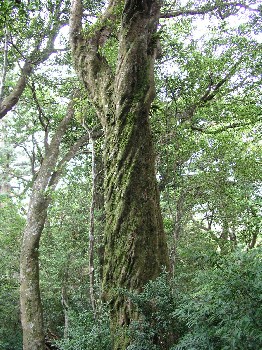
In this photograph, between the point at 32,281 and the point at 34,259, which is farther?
the point at 34,259

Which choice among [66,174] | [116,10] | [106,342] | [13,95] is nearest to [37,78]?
[13,95]

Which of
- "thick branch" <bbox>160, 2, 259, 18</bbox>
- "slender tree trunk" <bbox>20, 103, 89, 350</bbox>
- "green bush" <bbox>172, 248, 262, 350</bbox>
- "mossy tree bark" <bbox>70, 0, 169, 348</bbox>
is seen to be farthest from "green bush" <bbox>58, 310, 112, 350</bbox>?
"thick branch" <bbox>160, 2, 259, 18</bbox>

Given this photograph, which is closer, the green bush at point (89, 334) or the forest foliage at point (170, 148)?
the green bush at point (89, 334)

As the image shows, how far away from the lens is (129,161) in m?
3.87

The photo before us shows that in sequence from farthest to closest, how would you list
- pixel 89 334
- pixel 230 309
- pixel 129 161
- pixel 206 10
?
pixel 206 10 → pixel 129 161 → pixel 89 334 → pixel 230 309

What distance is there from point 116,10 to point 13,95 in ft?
10.7

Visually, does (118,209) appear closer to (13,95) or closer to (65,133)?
(13,95)

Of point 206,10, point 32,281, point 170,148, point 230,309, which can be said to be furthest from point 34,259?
point 206,10

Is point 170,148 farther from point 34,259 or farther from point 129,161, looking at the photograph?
point 34,259

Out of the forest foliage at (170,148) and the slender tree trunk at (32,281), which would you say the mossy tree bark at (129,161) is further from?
the slender tree trunk at (32,281)

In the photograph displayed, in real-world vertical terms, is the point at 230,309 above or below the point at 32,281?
below

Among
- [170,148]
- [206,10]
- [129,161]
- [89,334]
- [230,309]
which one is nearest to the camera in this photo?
[230,309]

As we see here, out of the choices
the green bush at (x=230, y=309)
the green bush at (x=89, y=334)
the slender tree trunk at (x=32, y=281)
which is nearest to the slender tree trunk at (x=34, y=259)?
the slender tree trunk at (x=32, y=281)

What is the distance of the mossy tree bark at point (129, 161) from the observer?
3.50 m
